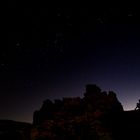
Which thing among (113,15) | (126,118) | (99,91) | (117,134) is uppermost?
(99,91)

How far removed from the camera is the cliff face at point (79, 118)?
35.6 m

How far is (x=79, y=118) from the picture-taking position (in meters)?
44.7

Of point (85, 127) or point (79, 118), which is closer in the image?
point (85, 127)

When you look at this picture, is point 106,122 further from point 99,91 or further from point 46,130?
point 99,91

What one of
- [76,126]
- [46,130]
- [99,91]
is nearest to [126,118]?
[76,126]

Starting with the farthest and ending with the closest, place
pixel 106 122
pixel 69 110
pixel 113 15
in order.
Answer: pixel 69 110
pixel 106 122
pixel 113 15

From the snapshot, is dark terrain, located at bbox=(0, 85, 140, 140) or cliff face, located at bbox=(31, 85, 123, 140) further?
cliff face, located at bbox=(31, 85, 123, 140)

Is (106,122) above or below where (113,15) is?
below

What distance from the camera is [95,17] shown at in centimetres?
768

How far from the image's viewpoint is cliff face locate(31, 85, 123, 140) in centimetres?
3562

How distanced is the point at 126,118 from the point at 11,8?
29.6m

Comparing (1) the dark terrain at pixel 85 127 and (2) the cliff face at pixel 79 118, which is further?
(2) the cliff face at pixel 79 118

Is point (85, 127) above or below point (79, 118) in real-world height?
below

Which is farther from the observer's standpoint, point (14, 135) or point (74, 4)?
point (14, 135)
